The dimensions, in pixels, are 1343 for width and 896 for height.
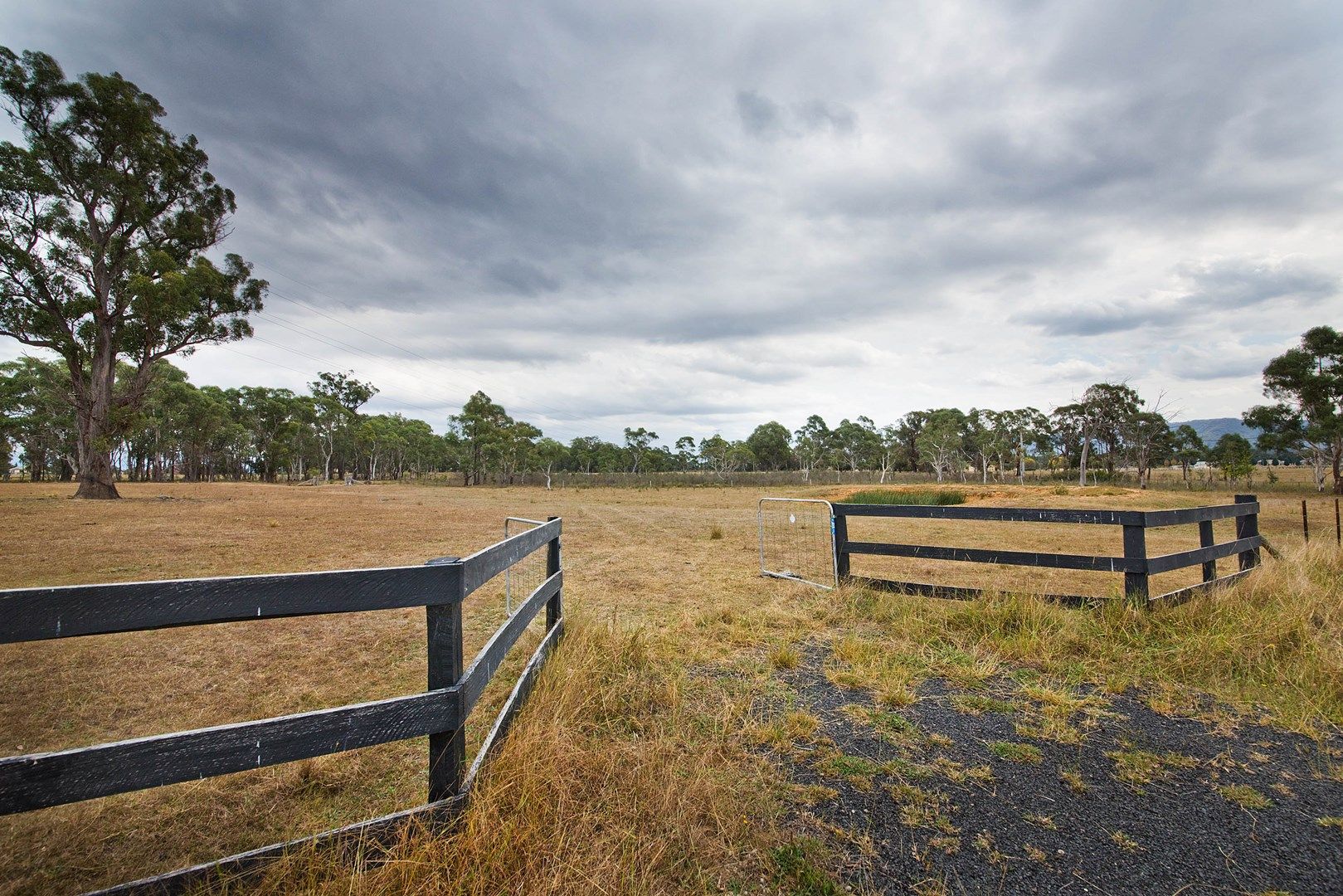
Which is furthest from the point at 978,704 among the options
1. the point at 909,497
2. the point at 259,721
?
the point at 909,497

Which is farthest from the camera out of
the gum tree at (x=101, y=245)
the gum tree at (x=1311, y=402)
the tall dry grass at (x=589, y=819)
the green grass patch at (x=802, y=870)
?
the gum tree at (x=1311, y=402)

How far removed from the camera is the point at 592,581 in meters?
9.25

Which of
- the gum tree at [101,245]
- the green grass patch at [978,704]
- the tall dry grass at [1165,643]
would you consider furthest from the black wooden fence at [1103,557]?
the gum tree at [101,245]

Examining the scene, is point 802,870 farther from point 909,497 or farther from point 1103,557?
point 909,497

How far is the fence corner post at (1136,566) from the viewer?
5109mm

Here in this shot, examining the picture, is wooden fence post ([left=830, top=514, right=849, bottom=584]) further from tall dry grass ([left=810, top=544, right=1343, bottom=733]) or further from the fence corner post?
the fence corner post

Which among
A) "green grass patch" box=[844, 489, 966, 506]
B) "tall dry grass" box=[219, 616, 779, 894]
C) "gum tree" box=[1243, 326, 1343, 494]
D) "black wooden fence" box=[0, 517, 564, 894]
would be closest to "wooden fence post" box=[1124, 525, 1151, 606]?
"tall dry grass" box=[219, 616, 779, 894]

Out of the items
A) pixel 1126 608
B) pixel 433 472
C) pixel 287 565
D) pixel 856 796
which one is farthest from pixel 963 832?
pixel 433 472

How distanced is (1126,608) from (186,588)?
6.76 m

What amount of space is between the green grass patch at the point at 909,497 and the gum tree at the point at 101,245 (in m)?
37.0

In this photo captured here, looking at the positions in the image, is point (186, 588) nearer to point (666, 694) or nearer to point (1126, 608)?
point (666, 694)

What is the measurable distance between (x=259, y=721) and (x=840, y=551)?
6.34 metres

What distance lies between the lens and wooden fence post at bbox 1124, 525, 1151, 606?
5113 millimetres

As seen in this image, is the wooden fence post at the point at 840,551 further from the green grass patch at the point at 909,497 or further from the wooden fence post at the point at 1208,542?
the green grass patch at the point at 909,497
